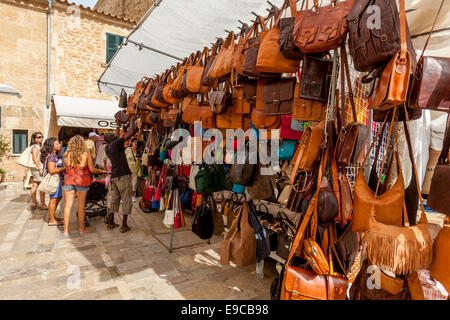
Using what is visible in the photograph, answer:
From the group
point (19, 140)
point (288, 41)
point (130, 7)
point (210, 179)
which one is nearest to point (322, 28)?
point (288, 41)

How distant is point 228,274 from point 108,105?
10.8 metres

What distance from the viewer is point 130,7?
1669 cm

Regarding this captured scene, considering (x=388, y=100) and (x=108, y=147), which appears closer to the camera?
(x=388, y=100)

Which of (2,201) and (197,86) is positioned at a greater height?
(197,86)

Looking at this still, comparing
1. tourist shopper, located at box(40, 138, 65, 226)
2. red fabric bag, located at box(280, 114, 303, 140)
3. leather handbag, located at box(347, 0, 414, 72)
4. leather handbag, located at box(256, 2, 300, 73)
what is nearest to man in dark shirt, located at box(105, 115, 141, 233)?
tourist shopper, located at box(40, 138, 65, 226)

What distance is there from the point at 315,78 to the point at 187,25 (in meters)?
2.41

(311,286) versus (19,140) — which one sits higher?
(19,140)

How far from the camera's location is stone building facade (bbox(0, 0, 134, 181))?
1040cm

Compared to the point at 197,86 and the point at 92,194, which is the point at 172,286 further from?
the point at 92,194

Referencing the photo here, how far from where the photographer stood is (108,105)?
11789 mm

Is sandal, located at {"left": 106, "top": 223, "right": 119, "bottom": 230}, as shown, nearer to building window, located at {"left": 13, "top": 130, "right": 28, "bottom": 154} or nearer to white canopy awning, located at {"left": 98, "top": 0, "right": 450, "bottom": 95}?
white canopy awning, located at {"left": 98, "top": 0, "right": 450, "bottom": 95}

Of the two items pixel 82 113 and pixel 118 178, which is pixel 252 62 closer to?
pixel 118 178

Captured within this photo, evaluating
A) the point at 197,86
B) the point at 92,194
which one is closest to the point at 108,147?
the point at 92,194

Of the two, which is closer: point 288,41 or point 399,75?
point 399,75
